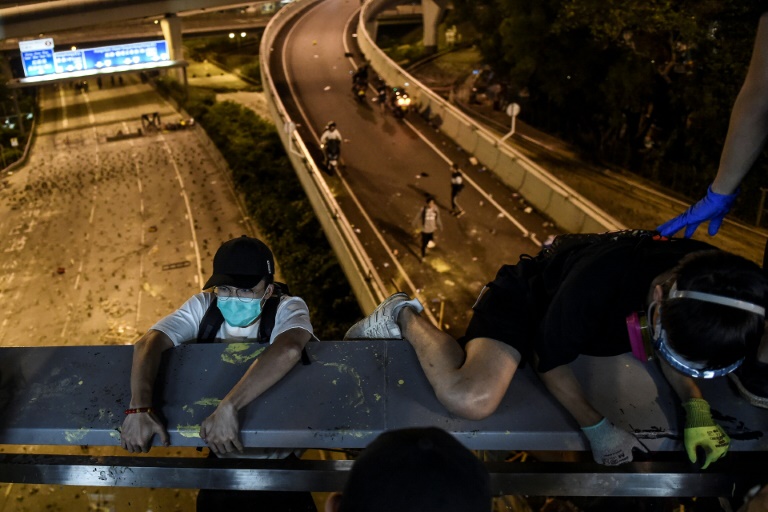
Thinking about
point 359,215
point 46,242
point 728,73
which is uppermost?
point 728,73

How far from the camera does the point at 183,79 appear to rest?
33.1m

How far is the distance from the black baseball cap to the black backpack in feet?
0.45

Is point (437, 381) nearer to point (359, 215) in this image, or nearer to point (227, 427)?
point (227, 427)

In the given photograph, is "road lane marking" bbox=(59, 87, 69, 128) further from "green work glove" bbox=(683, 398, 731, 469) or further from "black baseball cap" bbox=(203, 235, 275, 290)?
"green work glove" bbox=(683, 398, 731, 469)

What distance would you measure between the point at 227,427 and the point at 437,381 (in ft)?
2.90

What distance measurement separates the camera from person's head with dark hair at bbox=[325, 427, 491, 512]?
1.42 meters

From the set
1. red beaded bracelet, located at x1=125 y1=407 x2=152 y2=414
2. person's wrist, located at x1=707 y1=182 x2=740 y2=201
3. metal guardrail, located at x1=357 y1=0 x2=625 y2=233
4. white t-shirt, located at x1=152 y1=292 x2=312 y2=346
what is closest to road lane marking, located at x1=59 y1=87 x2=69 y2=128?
metal guardrail, located at x1=357 y1=0 x2=625 y2=233

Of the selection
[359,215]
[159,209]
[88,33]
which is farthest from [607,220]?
A: [88,33]

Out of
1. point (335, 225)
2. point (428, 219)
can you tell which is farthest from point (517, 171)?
point (335, 225)

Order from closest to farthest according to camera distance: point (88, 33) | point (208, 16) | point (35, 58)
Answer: point (35, 58) < point (88, 33) < point (208, 16)

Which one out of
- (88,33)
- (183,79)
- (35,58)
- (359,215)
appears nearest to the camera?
(359,215)

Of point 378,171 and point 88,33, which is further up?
point 88,33

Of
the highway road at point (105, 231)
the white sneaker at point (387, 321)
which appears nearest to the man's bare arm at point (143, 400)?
the white sneaker at point (387, 321)

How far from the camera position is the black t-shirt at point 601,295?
2.58 metres
